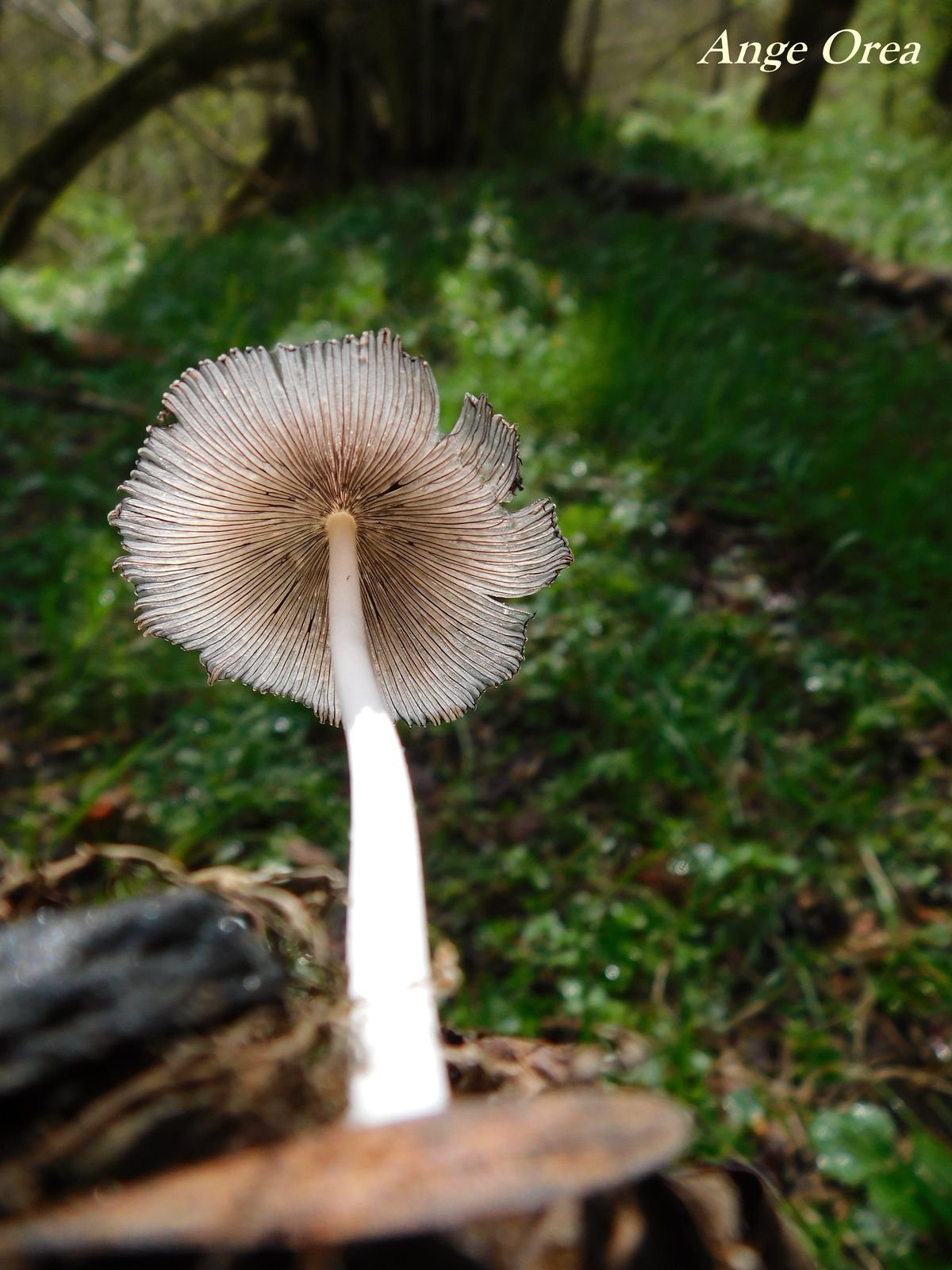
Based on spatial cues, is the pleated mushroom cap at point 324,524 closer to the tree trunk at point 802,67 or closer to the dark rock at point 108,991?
the dark rock at point 108,991

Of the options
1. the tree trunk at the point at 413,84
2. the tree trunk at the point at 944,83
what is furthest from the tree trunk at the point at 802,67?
the tree trunk at the point at 413,84

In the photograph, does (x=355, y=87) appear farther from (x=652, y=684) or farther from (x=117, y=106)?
(x=652, y=684)

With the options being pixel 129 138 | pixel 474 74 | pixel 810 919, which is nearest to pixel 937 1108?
pixel 810 919

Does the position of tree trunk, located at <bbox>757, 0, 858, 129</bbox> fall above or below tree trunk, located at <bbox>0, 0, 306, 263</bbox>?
above

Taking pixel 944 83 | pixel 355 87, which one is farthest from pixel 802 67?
pixel 355 87

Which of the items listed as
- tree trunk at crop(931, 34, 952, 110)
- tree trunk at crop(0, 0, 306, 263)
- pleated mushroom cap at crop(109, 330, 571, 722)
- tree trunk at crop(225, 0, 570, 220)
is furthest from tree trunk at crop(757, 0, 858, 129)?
pleated mushroom cap at crop(109, 330, 571, 722)

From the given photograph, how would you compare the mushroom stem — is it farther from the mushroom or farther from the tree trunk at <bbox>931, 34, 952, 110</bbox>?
the tree trunk at <bbox>931, 34, 952, 110</bbox>
